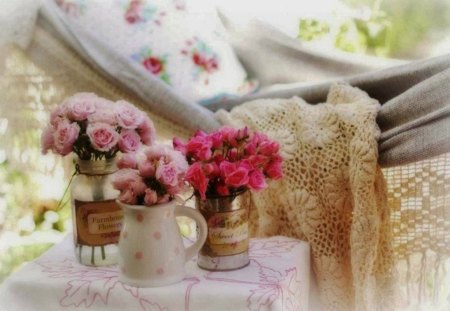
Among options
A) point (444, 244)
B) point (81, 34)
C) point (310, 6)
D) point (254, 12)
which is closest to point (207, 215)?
point (444, 244)

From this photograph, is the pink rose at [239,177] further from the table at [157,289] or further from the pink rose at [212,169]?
the table at [157,289]

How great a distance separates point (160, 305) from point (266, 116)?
43 cm

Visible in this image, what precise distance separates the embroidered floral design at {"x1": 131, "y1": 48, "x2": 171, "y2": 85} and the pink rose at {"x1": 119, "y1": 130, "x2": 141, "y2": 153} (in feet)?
1.67

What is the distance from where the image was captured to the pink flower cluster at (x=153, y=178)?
808 millimetres

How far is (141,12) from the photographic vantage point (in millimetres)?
1404

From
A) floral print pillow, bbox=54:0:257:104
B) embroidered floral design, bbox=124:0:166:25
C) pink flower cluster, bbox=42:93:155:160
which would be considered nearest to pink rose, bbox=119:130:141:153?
pink flower cluster, bbox=42:93:155:160

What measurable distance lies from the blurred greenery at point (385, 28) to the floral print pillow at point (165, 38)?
0.41m

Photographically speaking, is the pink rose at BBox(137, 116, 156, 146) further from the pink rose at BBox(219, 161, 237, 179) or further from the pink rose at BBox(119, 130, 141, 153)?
the pink rose at BBox(219, 161, 237, 179)

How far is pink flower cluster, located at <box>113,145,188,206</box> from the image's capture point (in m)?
0.81

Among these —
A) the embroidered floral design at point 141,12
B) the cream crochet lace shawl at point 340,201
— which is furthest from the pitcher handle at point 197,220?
the embroidered floral design at point 141,12

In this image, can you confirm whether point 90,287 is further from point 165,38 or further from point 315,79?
point 315,79

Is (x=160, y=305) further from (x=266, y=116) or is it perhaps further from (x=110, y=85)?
(x=110, y=85)

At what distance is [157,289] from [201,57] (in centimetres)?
70

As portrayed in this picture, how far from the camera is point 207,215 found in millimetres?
873
